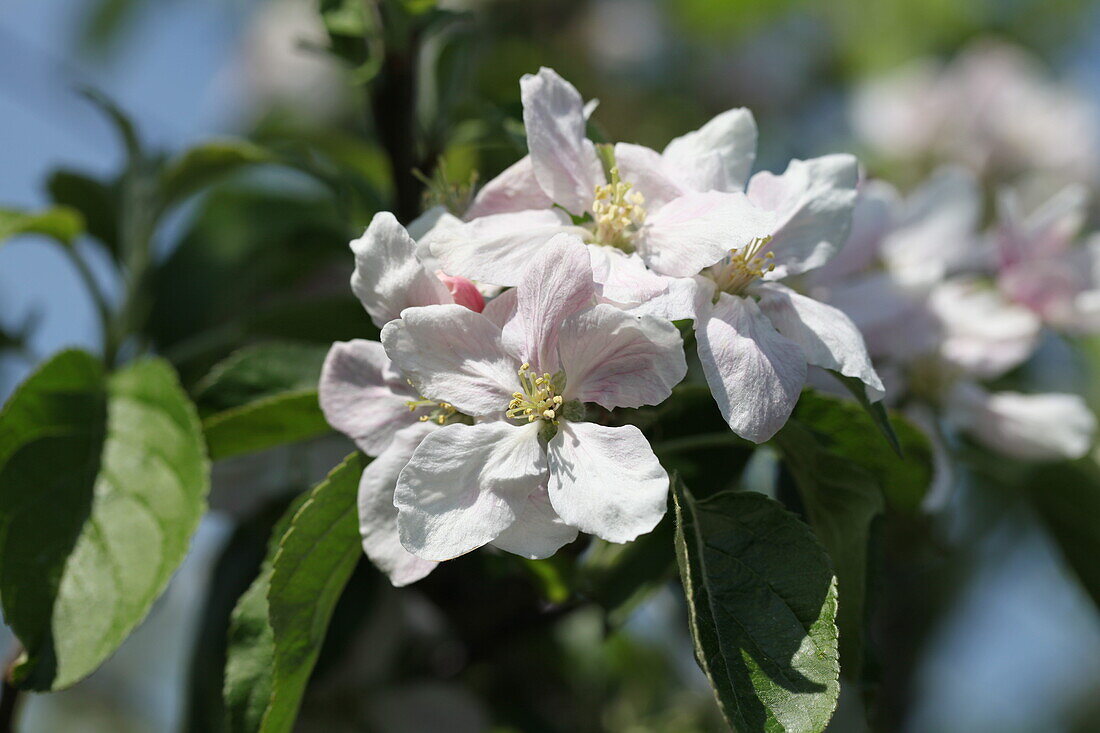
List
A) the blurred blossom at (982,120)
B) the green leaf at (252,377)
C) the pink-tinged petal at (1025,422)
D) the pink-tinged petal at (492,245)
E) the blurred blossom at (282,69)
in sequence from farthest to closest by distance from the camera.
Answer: the blurred blossom at (282,69)
the blurred blossom at (982,120)
the pink-tinged petal at (1025,422)
the green leaf at (252,377)
the pink-tinged petal at (492,245)

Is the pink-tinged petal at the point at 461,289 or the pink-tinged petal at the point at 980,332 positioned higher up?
the pink-tinged petal at the point at 461,289

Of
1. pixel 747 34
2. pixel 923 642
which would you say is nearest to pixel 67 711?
pixel 923 642

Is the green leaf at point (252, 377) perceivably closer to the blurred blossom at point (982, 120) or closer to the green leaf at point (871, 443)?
the green leaf at point (871, 443)

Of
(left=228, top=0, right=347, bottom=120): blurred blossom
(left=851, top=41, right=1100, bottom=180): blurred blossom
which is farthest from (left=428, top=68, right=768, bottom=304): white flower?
(left=228, top=0, right=347, bottom=120): blurred blossom

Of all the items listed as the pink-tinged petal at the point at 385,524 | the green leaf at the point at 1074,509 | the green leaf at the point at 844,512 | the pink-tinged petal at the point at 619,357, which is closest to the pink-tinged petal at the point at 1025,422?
the green leaf at the point at 1074,509

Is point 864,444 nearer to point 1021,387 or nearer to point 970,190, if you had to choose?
point 970,190

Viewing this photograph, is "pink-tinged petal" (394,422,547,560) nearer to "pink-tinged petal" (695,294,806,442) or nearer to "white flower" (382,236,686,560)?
"white flower" (382,236,686,560)
